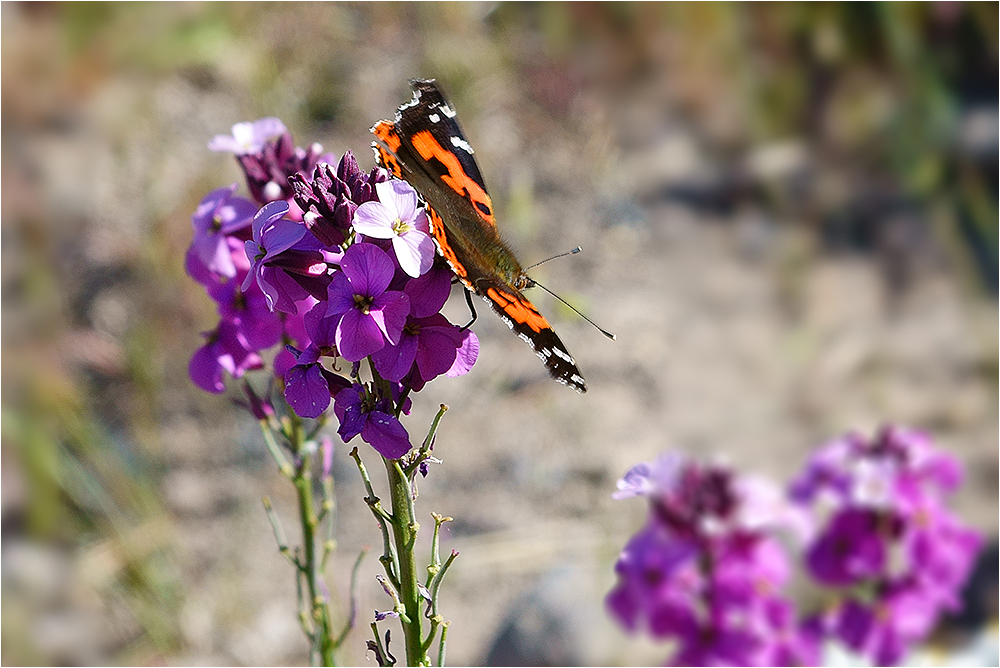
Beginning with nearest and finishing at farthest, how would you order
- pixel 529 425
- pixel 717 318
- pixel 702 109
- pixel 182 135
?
1. pixel 529 425
2. pixel 717 318
3. pixel 182 135
4. pixel 702 109

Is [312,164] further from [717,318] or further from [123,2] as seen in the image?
[123,2]

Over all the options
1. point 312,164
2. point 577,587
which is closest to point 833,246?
point 577,587

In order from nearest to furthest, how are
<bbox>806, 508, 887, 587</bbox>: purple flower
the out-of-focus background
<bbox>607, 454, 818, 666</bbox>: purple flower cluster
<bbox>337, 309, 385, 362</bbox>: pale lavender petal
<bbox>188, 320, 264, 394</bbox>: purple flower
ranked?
1. <bbox>337, 309, 385, 362</bbox>: pale lavender petal
2. <bbox>188, 320, 264, 394</bbox>: purple flower
3. <bbox>607, 454, 818, 666</bbox>: purple flower cluster
4. <bbox>806, 508, 887, 587</bbox>: purple flower
5. the out-of-focus background

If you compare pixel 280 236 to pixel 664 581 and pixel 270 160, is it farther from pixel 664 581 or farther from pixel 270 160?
pixel 664 581

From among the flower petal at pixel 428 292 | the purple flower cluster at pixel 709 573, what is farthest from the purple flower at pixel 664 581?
the flower petal at pixel 428 292

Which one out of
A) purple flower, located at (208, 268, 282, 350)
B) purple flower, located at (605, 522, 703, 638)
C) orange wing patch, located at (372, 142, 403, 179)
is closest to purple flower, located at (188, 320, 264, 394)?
purple flower, located at (208, 268, 282, 350)

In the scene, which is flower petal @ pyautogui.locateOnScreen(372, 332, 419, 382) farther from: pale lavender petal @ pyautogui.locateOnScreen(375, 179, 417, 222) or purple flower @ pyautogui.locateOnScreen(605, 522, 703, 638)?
purple flower @ pyautogui.locateOnScreen(605, 522, 703, 638)

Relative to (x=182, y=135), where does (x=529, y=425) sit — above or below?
below

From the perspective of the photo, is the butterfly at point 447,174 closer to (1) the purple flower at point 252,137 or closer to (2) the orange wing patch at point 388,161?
(2) the orange wing patch at point 388,161
